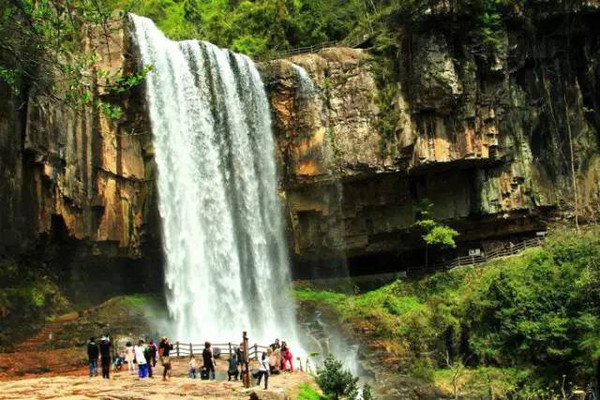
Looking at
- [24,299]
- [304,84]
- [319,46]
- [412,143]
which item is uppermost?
[319,46]

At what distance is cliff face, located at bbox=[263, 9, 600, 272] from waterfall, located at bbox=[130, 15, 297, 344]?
5.69ft

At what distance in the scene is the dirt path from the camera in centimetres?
1511

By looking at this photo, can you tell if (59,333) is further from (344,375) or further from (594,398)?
(594,398)

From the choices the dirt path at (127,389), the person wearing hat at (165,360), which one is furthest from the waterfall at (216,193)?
the dirt path at (127,389)

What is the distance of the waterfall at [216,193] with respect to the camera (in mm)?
30750

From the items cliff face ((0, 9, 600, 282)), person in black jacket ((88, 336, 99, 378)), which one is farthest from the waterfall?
person in black jacket ((88, 336, 99, 378))

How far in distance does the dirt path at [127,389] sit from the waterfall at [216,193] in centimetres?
1086

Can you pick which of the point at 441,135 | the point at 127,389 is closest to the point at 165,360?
the point at 127,389

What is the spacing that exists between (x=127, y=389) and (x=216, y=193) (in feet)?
58.0

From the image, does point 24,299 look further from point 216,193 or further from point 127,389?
point 127,389

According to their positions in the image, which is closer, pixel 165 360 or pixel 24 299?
pixel 165 360

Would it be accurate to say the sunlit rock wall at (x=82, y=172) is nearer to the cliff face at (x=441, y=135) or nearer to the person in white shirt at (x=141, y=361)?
the cliff face at (x=441, y=135)

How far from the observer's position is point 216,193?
32.9 m

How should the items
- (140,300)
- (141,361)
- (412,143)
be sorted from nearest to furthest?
(141,361) → (140,300) → (412,143)
